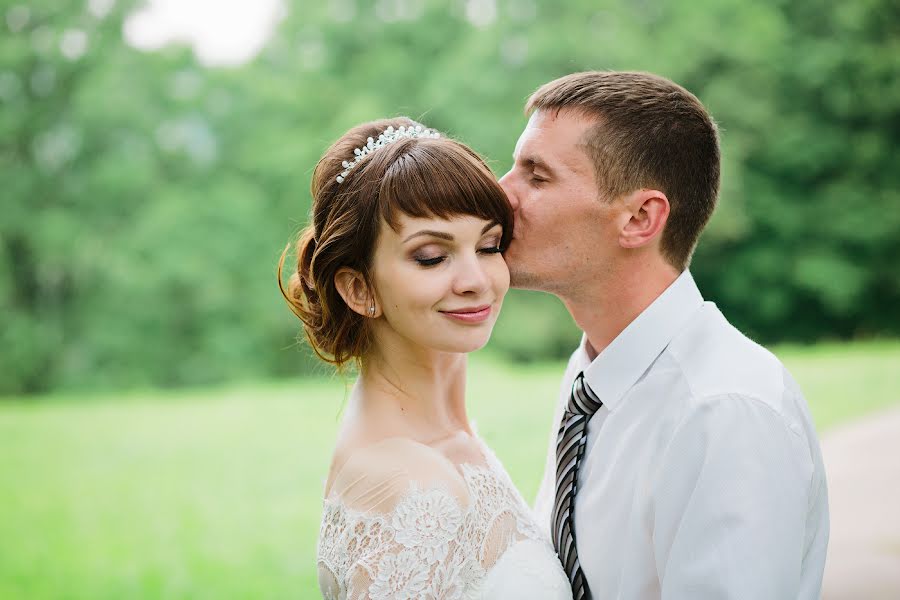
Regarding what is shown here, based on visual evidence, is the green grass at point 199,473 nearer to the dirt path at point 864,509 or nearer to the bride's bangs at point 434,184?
the dirt path at point 864,509

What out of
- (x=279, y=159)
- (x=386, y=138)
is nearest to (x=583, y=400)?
(x=386, y=138)

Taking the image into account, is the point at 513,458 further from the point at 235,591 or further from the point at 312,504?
the point at 235,591

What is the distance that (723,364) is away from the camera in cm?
227

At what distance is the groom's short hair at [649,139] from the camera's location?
259cm

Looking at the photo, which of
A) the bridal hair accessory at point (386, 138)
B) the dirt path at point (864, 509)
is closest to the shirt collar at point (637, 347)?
the bridal hair accessory at point (386, 138)

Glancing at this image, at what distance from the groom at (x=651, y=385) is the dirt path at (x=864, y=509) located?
2544mm

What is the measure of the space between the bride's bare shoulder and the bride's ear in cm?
35

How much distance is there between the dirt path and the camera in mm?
4602

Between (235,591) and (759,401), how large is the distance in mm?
4781

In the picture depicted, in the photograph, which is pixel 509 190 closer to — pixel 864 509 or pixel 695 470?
pixel 695 470

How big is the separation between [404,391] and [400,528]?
0.42 meters

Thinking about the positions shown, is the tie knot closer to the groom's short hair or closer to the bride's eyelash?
the groom's short hair

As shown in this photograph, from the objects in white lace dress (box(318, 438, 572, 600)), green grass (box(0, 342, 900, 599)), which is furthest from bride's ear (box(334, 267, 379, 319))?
green grass (box(0, 342, 900, 599))

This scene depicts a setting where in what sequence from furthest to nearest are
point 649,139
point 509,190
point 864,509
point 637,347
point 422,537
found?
1. point 864,509
2. point 509,190
3. point 649,139
4. point 637,347
5. point 422,537
